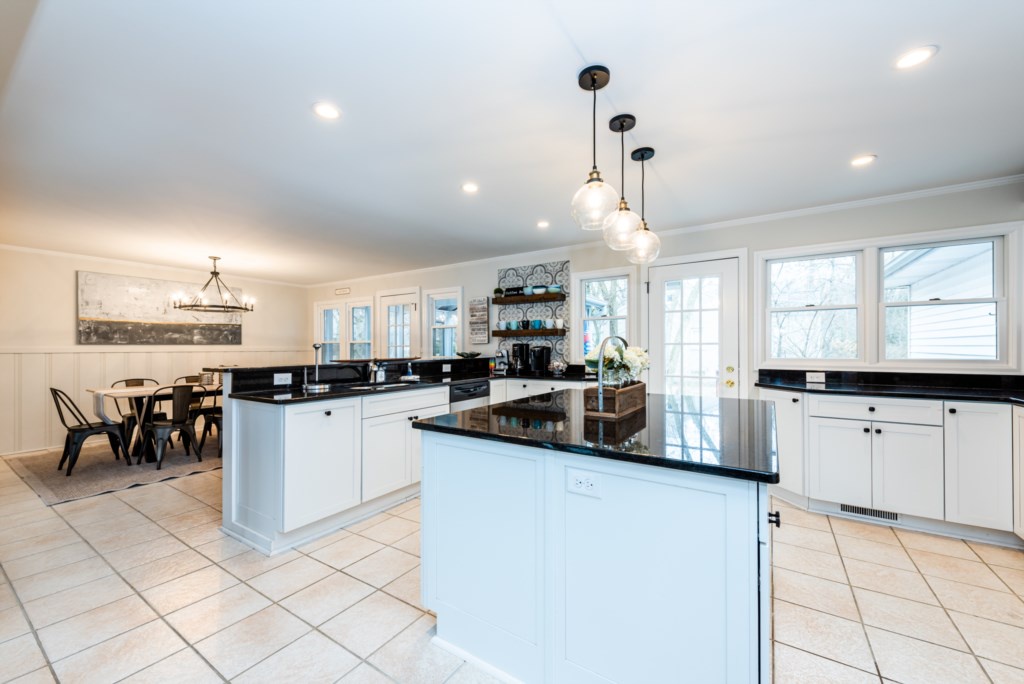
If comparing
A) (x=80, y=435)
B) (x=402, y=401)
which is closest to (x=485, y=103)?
(x=402, y=401)

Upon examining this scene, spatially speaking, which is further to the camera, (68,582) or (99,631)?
(68,582)

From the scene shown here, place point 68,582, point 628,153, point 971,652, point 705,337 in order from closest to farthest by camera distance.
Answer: point 971,652 → point 68,582 → point 628,153 → point 705,337

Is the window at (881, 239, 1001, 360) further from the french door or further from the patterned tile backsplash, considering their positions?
the patterned tile backsplash

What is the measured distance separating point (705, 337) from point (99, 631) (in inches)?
178

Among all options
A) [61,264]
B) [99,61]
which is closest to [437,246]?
[99,61]

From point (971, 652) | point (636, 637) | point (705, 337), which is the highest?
point (705, 337)

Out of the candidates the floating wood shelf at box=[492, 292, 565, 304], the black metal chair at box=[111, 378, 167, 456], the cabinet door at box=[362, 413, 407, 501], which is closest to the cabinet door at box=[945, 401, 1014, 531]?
the floating wood shelf at box=[492, 292, 565, 304]

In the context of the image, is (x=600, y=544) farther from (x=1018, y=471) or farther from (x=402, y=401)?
(x=1018, y=471)

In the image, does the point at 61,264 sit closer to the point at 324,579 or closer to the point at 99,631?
the point at 99,631

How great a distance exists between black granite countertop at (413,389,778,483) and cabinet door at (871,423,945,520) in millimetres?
1471

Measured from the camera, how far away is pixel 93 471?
13.3ft

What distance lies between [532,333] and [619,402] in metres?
3.20

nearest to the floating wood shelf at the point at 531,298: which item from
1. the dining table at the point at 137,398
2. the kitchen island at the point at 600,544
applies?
the kitchen island at the point at 600,544

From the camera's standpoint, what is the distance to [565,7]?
1467 millimetres
